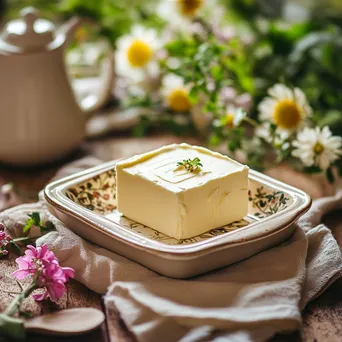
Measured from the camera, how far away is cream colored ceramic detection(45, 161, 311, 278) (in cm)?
88

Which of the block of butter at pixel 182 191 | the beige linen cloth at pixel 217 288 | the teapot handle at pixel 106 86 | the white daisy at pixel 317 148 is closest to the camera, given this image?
the beige linen cloth at pixel 217 288

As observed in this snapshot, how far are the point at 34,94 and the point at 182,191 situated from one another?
47 centimetres

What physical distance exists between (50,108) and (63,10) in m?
0.43

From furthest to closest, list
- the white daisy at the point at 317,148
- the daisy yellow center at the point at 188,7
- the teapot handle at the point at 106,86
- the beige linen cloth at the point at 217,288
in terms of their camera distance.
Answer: the daisy yellow center at the point at 188,7 < the teapot handle at the point at 106,86 < the white daisy at the point at 317,148 < the beige linen cloth at the point at 217,288

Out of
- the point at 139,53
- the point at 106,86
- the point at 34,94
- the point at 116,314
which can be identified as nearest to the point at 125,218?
the point at 116,314

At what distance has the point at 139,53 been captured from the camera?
153 centimetres

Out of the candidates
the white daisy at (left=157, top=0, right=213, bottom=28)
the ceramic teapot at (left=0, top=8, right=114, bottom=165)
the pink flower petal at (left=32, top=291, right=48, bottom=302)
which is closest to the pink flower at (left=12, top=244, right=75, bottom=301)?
the pink flower petal at (left=32, top=291, right=48, bottom=302)

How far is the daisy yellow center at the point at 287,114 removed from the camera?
1270 mm

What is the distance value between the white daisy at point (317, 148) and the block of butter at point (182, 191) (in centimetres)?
A: 21

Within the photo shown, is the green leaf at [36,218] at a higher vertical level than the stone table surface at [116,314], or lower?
higher

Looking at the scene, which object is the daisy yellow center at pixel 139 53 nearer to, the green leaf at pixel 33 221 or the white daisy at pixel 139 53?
the white daisy at pixel 139 53

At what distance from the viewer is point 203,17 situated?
1556 millimetres

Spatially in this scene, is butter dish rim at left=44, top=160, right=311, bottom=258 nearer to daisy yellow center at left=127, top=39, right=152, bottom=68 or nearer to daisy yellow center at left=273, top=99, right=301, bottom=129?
daisy yellow center at left=273, top=99, right=301, bottom=129

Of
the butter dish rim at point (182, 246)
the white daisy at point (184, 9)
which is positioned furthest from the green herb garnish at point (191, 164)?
the white daisy at point (184, 9)
